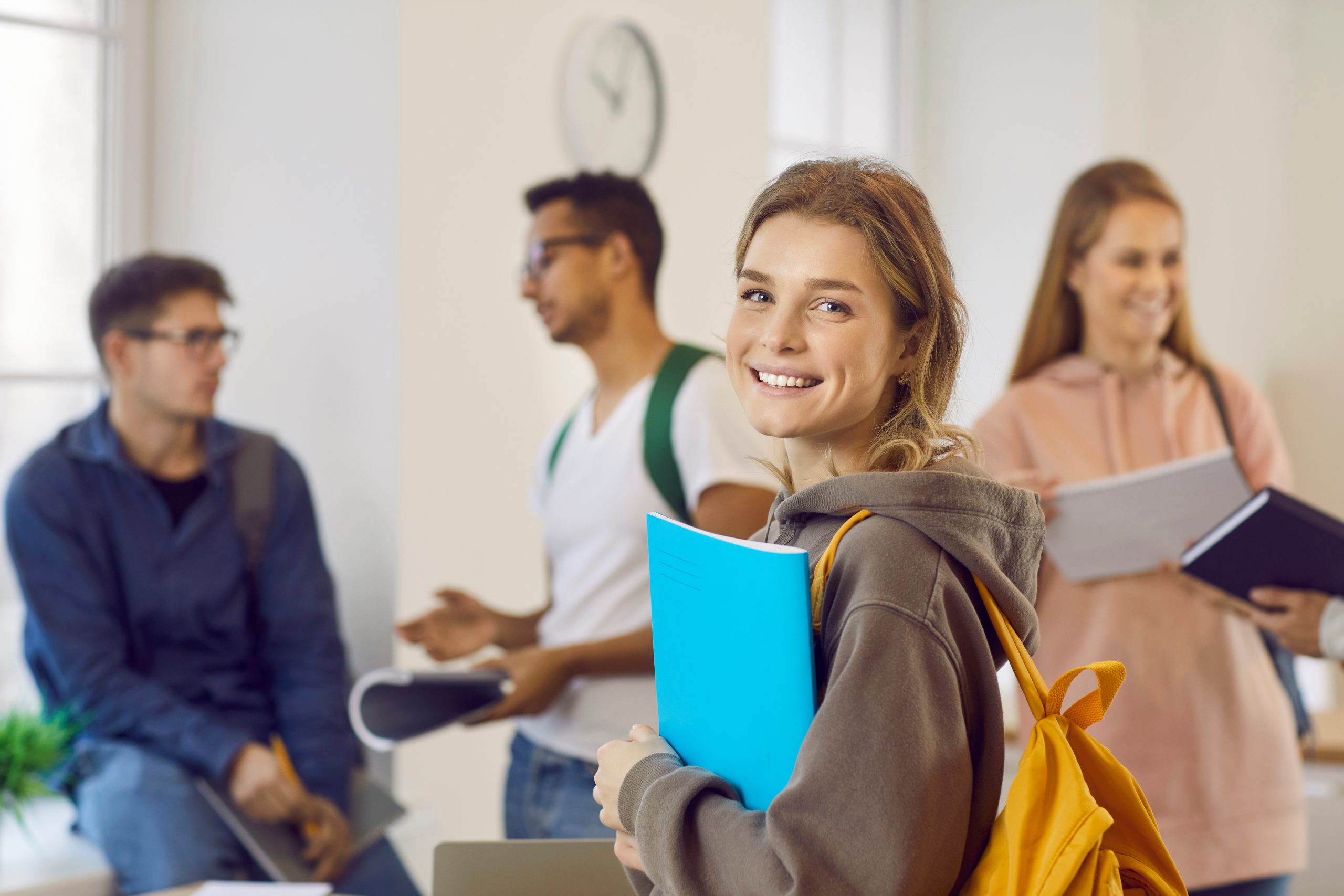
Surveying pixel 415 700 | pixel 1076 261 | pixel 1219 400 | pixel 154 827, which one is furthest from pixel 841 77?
pixel 154 827

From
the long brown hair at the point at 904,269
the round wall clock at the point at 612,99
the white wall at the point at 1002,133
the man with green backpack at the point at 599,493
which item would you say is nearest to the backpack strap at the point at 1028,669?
the long brown hair at the point at 904,269

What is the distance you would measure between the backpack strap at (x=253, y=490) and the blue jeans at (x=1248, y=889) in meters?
1.75

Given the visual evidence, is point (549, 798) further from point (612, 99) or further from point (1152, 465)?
point (612, 99)

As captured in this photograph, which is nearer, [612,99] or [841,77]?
[612,99]

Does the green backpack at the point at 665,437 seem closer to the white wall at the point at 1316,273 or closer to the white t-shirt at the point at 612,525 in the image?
the white t-shirt at the point at 612,525

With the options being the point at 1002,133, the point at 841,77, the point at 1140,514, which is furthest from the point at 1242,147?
the point at 1140,514

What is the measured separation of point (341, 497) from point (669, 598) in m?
1.97

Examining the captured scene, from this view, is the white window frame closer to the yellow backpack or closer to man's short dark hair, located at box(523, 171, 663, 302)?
man's short dark hair, located at box(523, 171, 663, 302)

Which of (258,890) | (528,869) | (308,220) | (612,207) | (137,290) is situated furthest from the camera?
(308,220)

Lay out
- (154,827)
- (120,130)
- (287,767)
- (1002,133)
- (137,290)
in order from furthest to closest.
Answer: (1002,133) → (120,130) → (137,290) → (287,767) → (154,827)

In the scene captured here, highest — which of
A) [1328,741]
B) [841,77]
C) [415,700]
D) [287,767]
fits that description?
[841,77]

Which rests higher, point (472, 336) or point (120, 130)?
point (120, 130)

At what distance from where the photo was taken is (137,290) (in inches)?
88.3

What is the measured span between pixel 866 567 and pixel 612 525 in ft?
3.35
